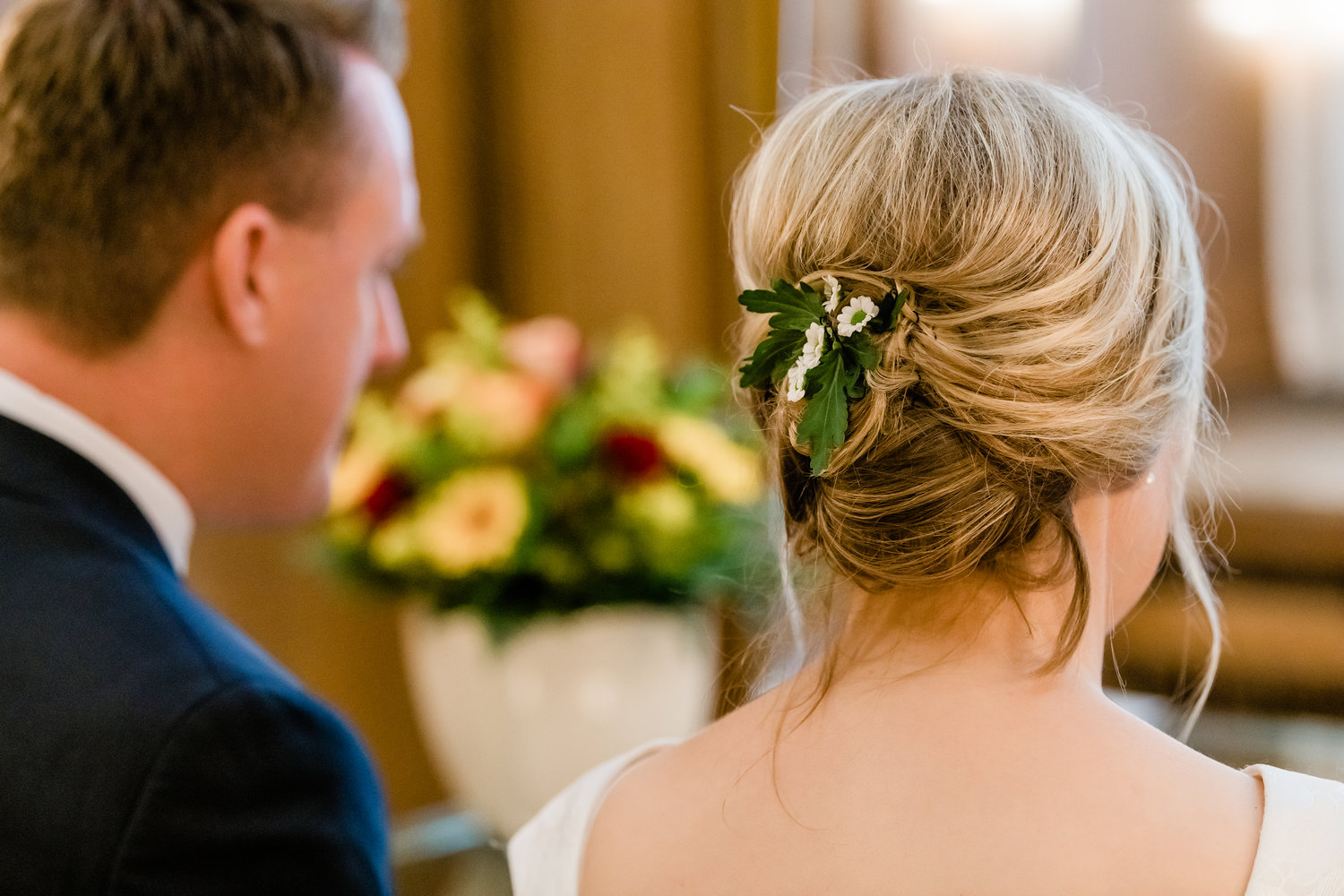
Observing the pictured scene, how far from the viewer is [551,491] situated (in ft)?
5.90

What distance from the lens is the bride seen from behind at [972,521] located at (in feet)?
2.58

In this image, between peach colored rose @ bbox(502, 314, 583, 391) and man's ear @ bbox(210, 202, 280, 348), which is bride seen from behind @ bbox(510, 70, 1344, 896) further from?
peach colored rose @ bbox(502, 314, 583, 391)

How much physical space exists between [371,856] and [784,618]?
373 mm

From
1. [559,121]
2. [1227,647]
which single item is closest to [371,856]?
[1227,647]

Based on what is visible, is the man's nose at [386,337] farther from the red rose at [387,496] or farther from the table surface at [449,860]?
the table surface at [449,860]

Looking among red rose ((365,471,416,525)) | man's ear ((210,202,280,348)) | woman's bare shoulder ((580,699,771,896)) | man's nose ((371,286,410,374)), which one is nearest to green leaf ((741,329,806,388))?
woman's bare shoulder ((580,699,771,896))

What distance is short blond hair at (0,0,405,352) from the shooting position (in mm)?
1141

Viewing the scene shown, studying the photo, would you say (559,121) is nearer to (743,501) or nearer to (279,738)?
(743,501)

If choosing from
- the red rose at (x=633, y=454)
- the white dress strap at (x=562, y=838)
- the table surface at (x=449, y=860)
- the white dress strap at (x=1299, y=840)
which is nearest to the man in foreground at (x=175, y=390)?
the white dress strap at (x=562, y=838)

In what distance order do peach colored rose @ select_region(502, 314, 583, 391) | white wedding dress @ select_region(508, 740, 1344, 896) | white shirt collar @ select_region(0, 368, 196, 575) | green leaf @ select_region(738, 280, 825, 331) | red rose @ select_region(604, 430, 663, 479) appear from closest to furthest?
white wedding dress @ select_region(508, 740, 1344, 896) < green leaf @ select_region(738, 280, 825, 331) < white shirt collar @ select_region(0, 368, 196, 575) < red rose @ select_region(604, 430, 663, 479) < peach colored rose @ select_region(502, 314, 583, 391)

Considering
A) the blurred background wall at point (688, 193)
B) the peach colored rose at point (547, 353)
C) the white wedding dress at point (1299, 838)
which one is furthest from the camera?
the blurred background wall at point (688, 193)

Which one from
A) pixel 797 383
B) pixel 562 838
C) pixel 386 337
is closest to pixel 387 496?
pixel 386 337

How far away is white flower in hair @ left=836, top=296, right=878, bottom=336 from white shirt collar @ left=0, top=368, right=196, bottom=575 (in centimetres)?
65

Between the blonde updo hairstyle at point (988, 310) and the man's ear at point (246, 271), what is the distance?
55 cm
